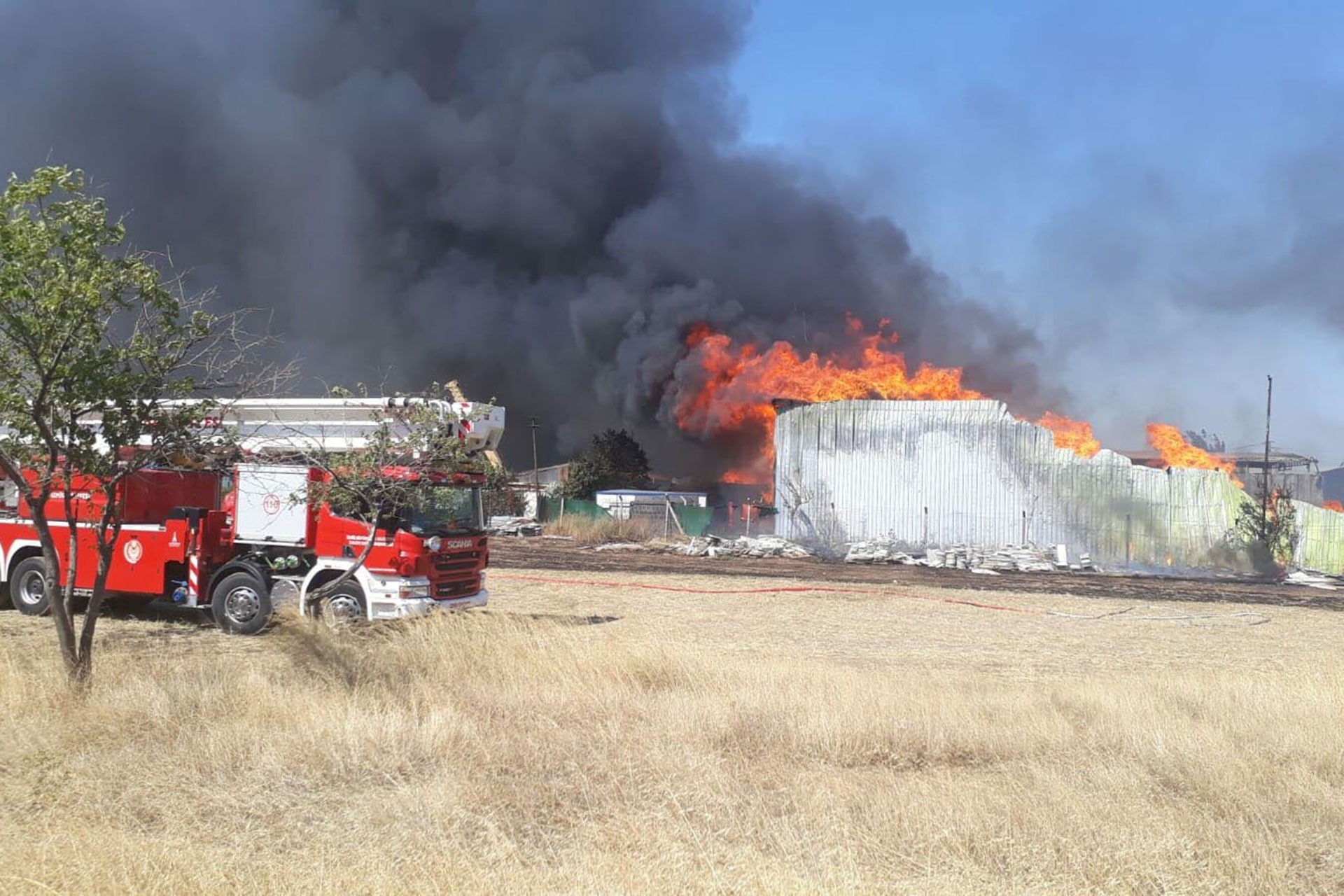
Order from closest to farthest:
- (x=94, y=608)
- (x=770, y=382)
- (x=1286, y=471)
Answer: (x=94, y=608)
(x=770, y=382)
(x=1286, y=471)

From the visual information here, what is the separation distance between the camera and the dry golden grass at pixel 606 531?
3297cm

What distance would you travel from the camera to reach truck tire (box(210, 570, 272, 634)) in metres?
12.0

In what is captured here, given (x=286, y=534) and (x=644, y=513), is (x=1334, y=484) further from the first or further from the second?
(x=286, y=534)

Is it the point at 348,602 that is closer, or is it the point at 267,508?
the point at 348,602

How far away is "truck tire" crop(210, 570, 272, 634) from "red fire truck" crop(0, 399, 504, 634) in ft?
0.05

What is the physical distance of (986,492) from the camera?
32.9 metres

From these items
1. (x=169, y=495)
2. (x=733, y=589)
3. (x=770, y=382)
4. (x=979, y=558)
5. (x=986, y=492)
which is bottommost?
(x=733, y=589)

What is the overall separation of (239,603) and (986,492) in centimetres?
2589

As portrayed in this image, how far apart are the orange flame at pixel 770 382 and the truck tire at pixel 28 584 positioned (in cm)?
2620

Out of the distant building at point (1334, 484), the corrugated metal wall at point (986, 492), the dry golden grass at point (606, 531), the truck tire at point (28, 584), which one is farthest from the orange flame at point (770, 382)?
the distant building at point (1334, 484)

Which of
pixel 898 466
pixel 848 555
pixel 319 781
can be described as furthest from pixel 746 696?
pixel 898 466

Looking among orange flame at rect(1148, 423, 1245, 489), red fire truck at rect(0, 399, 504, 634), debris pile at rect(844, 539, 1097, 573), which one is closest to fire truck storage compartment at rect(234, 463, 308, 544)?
red fire truck at rect(0, 399, 504, 634)

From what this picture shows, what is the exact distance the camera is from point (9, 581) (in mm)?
13547

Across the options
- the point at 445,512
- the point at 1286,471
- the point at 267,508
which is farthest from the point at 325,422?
the point at 1286,471
